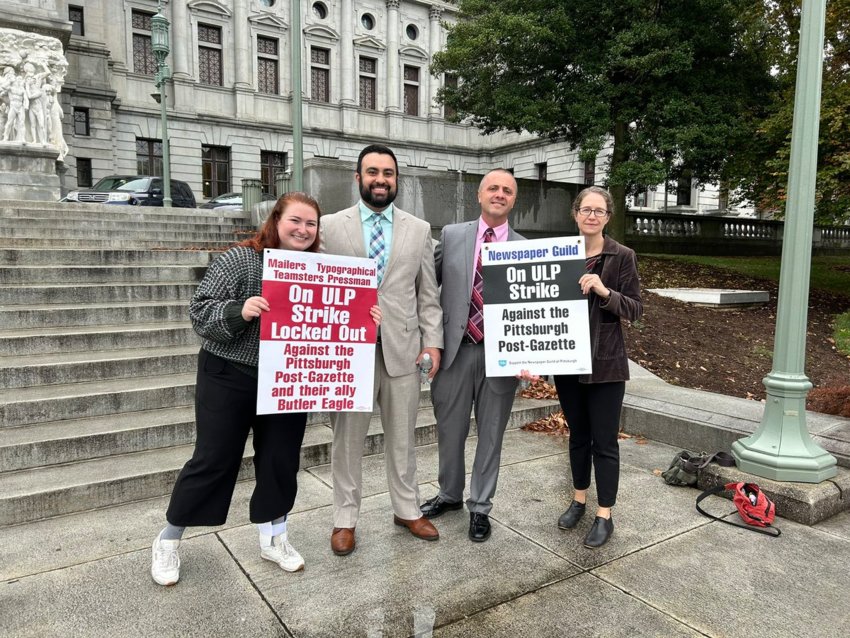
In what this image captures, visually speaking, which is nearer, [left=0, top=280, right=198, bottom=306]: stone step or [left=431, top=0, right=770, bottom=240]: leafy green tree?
[left=0, top=280, right=198, bottom=306]: stone step

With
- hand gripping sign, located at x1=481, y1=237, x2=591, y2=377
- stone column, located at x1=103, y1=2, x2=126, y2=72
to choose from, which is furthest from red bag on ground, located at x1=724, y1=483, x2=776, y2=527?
stone column, located at x1=103, y1=2, x2=126, y2=72

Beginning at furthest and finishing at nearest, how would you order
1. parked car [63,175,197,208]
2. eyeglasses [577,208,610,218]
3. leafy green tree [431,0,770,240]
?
parked car [63,175,197,208] < leafy green tree [431,0,770,240] < eyeglasses [577,208,610,218]

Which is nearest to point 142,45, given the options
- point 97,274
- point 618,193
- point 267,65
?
point 267,65

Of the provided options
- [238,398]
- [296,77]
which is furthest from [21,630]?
[296,77]

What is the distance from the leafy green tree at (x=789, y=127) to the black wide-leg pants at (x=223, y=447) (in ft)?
43.3

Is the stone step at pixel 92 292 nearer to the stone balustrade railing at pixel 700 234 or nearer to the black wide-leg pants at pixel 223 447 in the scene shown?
the black wide-leg pants at pixel 223 447

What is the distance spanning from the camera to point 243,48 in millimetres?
34469

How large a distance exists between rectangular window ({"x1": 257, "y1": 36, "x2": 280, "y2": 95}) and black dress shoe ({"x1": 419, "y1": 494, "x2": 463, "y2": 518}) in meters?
36.0

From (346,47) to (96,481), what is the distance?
126ft

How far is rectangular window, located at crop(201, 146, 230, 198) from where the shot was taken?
112ft

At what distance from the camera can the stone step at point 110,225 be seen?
1084 cm

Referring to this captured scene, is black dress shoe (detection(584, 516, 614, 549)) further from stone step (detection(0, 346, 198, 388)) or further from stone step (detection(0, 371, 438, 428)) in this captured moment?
stone step (detection(0, 346, 198, 388))

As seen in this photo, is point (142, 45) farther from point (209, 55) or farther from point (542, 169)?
point (542, 169)

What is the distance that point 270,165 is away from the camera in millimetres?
36281
